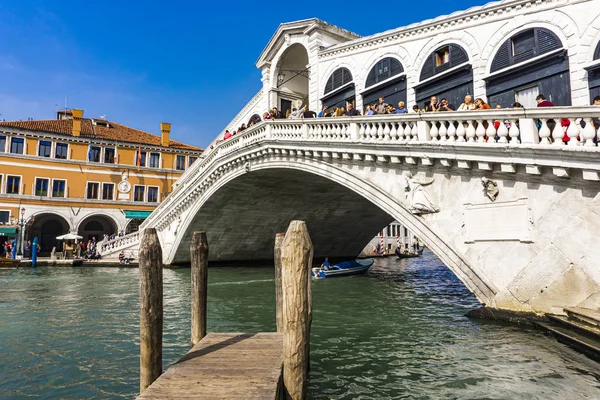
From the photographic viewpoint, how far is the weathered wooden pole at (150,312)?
3.94 metres

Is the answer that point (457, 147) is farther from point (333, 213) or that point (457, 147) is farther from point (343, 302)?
point (333, 213)

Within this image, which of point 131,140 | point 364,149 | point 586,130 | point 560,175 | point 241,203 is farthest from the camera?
point 131,140

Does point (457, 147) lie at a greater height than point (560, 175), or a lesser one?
greater

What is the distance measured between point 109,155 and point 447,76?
2450 cm

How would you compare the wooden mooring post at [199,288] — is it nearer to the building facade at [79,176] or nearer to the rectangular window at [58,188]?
the building facade at [79,176]

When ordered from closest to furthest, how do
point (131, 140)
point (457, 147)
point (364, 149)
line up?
1. point (457, 147)
2. point (364, 149)
3. point (131, 140)

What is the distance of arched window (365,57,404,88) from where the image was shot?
11918 millimetres

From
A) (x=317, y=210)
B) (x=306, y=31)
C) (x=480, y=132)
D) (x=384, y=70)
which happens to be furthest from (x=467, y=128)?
(x=317, y=210)

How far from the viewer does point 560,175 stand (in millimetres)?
6070

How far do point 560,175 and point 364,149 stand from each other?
169 inches

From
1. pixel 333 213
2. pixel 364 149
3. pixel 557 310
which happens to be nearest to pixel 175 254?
pixel 333 213

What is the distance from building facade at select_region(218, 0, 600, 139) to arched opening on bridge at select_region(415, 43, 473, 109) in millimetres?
26

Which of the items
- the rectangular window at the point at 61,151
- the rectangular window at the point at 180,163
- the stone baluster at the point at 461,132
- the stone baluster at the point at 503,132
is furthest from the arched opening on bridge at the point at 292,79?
the rectangular window at the point at 61,151

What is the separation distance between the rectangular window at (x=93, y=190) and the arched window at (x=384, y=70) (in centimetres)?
2156
